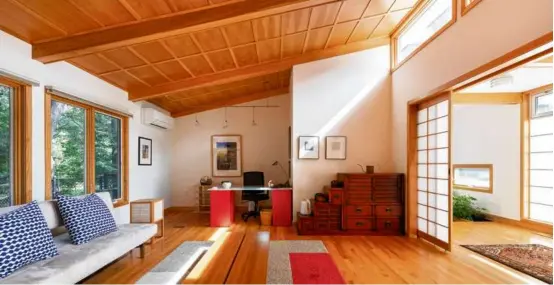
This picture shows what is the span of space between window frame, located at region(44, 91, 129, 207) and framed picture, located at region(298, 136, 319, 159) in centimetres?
309

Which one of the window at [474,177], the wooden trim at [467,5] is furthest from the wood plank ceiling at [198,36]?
the window at [474,177]

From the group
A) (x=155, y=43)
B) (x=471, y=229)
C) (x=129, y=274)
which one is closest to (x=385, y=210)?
(x=471, y=229)

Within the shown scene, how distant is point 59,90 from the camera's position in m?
3.29

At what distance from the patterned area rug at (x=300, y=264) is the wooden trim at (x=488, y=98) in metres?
3.60

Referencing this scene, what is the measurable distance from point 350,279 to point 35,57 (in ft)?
13.1

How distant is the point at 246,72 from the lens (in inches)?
205

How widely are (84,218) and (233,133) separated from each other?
458 cm

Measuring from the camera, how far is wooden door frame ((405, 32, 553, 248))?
2369mm

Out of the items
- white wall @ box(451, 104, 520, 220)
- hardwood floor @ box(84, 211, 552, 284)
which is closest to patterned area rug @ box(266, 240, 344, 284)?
hardwood floor @ box(84, 211, 552, 284)

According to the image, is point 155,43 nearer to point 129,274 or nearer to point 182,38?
point 182,38

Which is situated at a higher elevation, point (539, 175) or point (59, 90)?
point (59, 90)

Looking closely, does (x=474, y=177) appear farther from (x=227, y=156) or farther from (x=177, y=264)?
(x=177, y=264)

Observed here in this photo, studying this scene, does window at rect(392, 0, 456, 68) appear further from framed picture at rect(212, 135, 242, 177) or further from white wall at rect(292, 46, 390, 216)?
framed picture at rect(212, 135, 242, 177)

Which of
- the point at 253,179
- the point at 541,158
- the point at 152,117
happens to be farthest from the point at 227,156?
the point at 541,158
